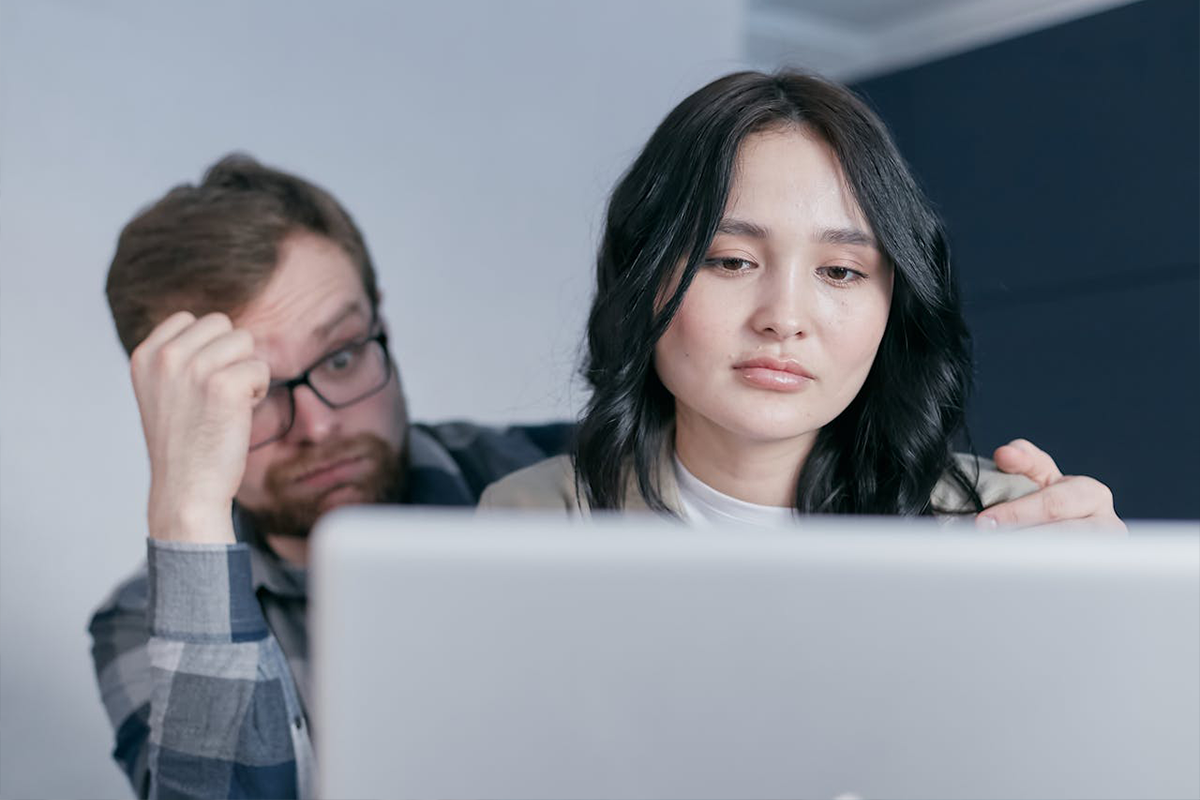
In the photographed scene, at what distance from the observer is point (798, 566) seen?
0.59 m

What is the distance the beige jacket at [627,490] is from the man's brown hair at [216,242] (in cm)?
72

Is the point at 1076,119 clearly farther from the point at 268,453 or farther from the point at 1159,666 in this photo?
the point at 1159,666

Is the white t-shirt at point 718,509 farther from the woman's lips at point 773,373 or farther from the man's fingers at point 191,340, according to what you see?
the man's fingers at point 191,340

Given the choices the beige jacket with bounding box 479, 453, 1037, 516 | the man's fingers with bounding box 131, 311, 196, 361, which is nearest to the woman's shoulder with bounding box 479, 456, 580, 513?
the beige jacket with bounding box 479, 453, 1037, 516

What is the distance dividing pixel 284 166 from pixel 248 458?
0.85 meters

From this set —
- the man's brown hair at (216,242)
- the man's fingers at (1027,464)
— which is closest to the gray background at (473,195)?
the man's brown hair at (216,242)

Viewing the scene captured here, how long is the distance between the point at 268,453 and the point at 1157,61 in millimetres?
2192

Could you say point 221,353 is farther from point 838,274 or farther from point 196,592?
point 838,274

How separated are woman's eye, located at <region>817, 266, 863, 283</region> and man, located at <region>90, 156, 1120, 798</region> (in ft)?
0.90

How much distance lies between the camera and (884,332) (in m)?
1.57

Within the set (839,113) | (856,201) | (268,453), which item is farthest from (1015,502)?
(268,453)

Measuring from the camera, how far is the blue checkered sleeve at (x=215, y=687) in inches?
57.9

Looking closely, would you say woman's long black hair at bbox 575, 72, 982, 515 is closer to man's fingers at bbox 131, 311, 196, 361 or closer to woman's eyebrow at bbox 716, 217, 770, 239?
woman's eyebrow at bbox 716, 217, 770, 239

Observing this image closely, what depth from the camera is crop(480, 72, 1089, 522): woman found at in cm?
140
